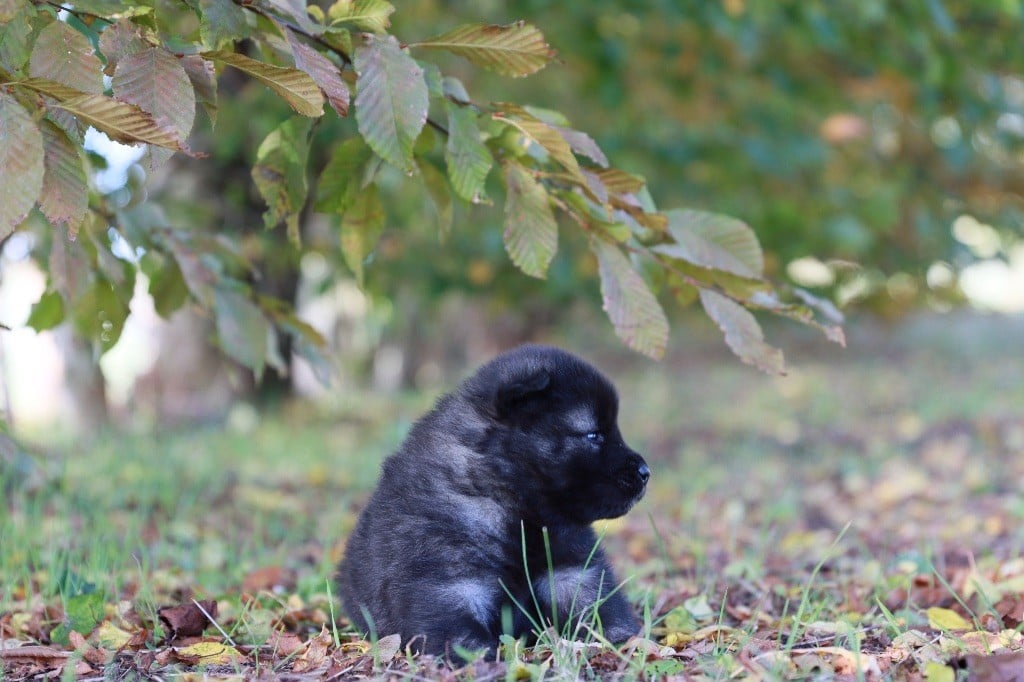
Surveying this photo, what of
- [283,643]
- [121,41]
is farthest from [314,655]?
[121,41]

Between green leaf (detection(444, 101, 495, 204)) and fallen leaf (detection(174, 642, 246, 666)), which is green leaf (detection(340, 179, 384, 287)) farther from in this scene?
fallen leaf (detection(174, 642, 246, 666))

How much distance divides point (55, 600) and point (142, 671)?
1.11m

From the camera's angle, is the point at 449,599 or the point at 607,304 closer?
the point at 449,599

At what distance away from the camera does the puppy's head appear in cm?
326

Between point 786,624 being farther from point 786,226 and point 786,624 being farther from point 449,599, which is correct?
point 786,226

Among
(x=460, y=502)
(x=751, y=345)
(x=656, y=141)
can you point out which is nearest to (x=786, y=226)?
(x=656, y=141)

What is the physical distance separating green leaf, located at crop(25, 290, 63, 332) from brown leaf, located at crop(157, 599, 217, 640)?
1.36 metres

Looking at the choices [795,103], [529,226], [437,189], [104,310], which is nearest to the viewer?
[529,226]

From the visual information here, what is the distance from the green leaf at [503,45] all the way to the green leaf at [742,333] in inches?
38.7

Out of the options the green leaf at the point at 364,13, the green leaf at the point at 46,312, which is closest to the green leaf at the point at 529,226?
the green leaf at the point at 364,13

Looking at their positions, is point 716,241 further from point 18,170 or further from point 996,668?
point 18,170

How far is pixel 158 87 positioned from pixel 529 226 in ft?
3.99

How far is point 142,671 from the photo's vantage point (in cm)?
301

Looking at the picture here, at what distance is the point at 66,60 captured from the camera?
8.79 ft
